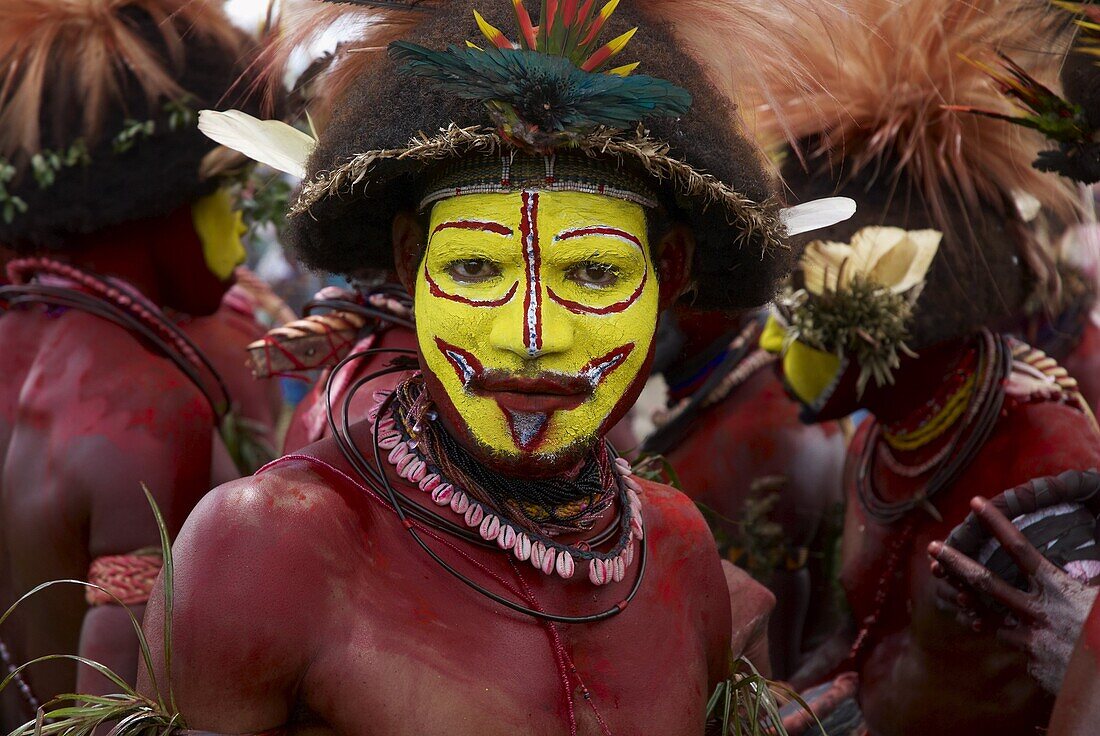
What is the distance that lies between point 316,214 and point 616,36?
0.66 m

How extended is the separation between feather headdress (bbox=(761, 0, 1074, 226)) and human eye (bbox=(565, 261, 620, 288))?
1.43 metres

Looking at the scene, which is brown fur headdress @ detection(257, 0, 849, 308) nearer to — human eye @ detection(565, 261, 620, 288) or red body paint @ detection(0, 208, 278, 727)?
human eye @ detection(565, 261, 620, 288)

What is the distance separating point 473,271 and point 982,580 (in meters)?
1.38

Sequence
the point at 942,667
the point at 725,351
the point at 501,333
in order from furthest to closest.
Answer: the point at 725,351, the point at 942,667, the point at 501,333

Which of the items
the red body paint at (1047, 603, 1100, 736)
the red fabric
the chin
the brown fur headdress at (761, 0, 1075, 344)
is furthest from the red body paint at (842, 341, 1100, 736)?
the red fabric

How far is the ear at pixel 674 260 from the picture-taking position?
2.43 m

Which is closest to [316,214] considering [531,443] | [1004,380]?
[531,443]

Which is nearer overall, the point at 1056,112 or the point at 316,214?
the point at 316,214

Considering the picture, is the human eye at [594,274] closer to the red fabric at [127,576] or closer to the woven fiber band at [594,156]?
the woven fiber band at [594,156]

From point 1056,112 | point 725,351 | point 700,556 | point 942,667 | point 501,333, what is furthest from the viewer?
point 725,351

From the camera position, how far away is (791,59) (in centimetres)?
245

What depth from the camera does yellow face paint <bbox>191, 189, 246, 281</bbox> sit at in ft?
13.2

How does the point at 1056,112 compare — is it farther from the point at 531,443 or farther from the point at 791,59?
the point at 531,443

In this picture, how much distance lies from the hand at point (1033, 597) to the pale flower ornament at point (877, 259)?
3.69 ft
